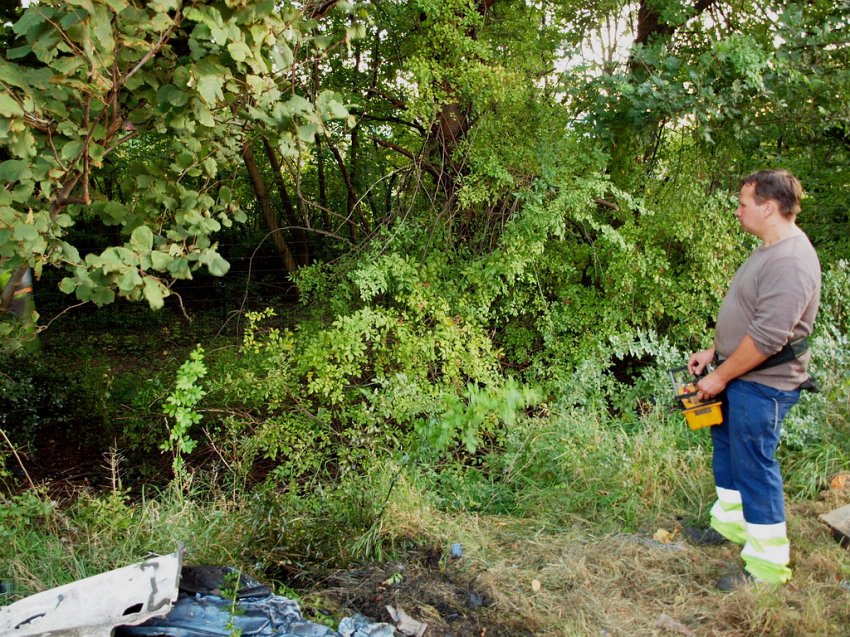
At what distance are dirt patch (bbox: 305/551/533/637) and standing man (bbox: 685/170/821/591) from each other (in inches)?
44.3

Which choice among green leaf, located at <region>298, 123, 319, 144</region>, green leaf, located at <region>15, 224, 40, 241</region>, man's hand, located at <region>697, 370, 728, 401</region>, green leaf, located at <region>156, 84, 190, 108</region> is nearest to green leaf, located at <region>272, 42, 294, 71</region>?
green leaf, located at <region>298, 123, 319, 144</region>

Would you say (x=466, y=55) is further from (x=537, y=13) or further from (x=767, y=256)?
(x=767, y=256)

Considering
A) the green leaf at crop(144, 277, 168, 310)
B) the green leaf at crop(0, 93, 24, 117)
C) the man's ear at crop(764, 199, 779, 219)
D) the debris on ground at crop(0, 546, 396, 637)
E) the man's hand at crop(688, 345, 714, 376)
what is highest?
the green leaf at crop(0, 93, 24, 117)

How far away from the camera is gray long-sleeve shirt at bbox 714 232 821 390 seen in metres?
3.01

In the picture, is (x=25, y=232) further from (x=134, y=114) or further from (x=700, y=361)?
(x=700, y=361)

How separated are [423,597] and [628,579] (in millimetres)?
1007

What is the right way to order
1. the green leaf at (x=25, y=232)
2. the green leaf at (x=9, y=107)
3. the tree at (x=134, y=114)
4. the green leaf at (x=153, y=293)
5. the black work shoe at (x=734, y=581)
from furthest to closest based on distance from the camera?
the black work shoe at (x=734, y=581)
the green leaf at (x=153, y=293)
the green leaf at (x=25, y=232)
the tree at (x=134, y=114)
the green leaf at (x=9, y=107)

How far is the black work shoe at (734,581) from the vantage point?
3217 mm

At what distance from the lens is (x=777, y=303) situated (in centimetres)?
302

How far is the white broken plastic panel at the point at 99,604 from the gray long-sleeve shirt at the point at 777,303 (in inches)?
106

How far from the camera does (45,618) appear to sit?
2.75 meters

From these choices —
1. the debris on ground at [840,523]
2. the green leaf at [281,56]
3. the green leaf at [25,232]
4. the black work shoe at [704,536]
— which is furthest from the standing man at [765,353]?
the green leaf at [25,232]

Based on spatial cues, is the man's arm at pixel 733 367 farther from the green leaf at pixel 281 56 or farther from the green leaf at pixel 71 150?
the green leaf at pixel 71 150

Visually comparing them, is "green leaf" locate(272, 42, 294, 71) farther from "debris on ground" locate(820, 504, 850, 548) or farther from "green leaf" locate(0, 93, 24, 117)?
"debris on ground" locate(820, 504, 850, 548)
